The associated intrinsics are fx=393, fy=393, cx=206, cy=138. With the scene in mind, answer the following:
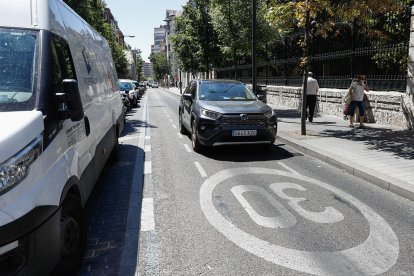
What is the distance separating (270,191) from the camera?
19.7 feet

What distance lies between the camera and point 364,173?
6.67 meters

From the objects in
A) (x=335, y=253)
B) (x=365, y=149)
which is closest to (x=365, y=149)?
(x=365, y=149)

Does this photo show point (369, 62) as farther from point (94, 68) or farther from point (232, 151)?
point (94, 68)

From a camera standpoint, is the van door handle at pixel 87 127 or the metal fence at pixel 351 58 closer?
the van door handle at pixel 87 127

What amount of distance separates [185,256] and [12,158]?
194cm

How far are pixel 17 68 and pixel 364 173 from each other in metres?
5.55

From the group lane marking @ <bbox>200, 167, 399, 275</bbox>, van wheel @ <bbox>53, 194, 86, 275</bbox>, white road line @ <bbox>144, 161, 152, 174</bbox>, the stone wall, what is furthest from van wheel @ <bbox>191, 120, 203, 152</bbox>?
the stone wall

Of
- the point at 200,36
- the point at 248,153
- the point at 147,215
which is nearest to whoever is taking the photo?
the point at 147,215

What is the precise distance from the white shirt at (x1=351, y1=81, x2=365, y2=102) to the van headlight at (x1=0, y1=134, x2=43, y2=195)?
10.6 m

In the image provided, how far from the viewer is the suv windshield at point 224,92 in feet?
32.0

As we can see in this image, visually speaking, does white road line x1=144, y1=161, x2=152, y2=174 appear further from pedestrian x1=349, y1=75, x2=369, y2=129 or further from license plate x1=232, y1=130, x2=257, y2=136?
pedestrian x1=349, y1=75, x2=369, y2=129

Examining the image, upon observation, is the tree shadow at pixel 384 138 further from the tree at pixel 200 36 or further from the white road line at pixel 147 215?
the tree at pixel 200 36

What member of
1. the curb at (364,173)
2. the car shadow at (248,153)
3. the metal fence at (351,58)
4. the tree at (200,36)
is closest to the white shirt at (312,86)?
the metal fence at (351,58)

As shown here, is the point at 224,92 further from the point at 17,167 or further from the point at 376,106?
the point at 17,167
